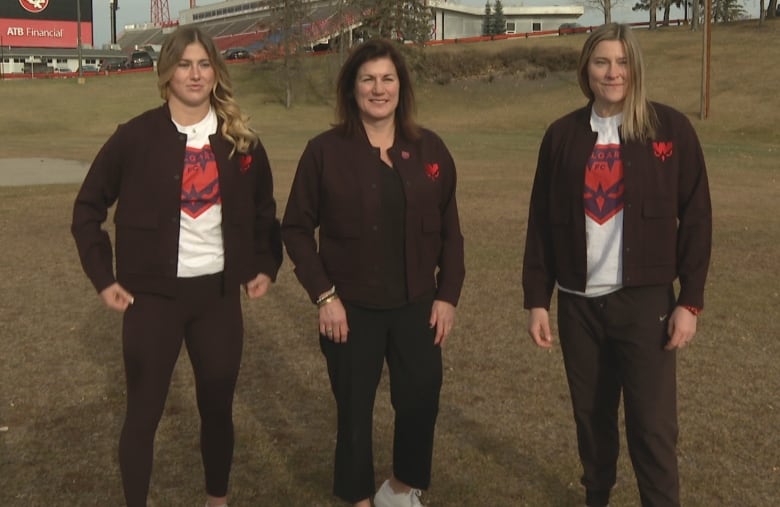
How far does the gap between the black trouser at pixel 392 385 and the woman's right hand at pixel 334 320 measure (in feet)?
0.14

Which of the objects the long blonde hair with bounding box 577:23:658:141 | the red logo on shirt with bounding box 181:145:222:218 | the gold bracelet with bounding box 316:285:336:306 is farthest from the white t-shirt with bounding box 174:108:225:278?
the long blonde hair with bounding box 577:23:658:141

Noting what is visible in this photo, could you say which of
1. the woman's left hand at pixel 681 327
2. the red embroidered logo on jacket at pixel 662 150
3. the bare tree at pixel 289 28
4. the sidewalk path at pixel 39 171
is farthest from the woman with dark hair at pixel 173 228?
the bare tree at pixel 289 28

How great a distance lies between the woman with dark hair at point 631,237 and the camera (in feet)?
10.5

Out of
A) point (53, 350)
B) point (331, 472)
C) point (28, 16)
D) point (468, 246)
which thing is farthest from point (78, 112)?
point (28, 16)

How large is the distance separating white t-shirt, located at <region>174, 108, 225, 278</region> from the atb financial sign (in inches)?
3557

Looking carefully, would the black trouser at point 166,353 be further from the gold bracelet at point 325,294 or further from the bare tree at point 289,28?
the bare tree at point 289,28

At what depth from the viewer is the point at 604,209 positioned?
10.8ft

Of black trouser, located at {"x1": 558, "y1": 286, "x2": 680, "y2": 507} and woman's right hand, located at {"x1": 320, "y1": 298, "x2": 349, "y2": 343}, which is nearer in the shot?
black trouser, located at {"x1": 558, "y1": 286, "x2": 680, "y2": 507}

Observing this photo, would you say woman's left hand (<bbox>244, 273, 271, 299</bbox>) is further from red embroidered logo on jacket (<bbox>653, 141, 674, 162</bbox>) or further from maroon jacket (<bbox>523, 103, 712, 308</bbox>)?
red embroidered logo on jacket (<bbox>653, 141, 674, 162</bbox>)

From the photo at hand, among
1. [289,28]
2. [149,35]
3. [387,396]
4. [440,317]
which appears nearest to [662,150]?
[440,317]

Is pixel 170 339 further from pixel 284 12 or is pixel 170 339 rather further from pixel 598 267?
pixel 284 12

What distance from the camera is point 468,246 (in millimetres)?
10844

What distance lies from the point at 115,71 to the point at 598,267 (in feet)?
211

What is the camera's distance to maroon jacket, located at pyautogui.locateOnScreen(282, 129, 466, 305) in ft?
11.3
